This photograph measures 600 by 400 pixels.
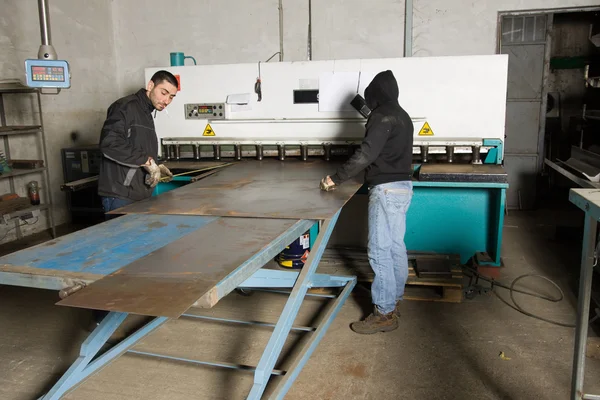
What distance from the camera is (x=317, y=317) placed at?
108 inches

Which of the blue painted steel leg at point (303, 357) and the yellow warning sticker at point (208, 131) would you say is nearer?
the blue painted steel leg at point (303, 357)

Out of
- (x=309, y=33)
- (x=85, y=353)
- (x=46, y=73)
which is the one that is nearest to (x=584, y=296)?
(x=85, y=353)

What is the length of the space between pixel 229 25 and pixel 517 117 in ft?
10.0

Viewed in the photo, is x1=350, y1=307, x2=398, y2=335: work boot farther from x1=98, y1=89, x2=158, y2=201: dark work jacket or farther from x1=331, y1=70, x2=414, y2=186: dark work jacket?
x1=98, y1=89, x2=158, y2=201: dark work jacket

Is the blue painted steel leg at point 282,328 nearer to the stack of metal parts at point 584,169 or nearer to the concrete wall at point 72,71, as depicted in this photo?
the stack of metal parts at point 584,169

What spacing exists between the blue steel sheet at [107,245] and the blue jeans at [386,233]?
93 cm

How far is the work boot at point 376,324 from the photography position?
8.26 feet

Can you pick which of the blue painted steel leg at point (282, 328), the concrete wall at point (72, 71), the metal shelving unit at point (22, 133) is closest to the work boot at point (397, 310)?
the blue painted steel leg at point (282, 328)

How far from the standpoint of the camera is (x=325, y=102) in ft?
10.3

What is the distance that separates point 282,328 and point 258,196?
0.82m

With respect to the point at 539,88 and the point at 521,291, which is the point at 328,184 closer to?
the point at 521,291

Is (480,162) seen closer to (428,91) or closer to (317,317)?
(428,91)

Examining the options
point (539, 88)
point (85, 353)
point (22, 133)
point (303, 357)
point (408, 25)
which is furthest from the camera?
point (539, 88)

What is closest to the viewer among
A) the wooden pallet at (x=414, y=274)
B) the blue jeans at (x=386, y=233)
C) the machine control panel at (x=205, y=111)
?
the blue jeans at (x=386, y=233)
